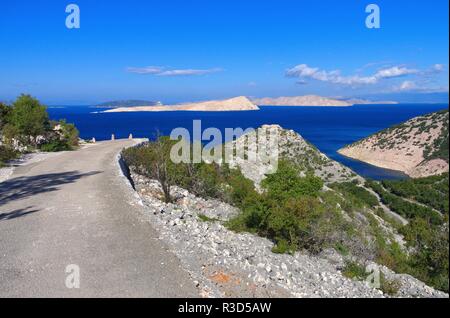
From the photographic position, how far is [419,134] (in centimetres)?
8369

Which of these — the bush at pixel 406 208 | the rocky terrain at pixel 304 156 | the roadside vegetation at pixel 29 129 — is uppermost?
the roadside vegetation at pixel 29 129

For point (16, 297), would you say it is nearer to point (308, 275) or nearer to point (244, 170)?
point (308, 275)

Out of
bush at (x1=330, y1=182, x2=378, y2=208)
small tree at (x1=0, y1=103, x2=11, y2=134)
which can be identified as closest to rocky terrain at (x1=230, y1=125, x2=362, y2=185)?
bush at (x1=330, y1=182, x2=378, y2=208)

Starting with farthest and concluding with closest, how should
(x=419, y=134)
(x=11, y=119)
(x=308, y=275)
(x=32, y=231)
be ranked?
(x=419, y=134) < (x=11, y=119) < (x=32, y=231) < (x=308, y=275)

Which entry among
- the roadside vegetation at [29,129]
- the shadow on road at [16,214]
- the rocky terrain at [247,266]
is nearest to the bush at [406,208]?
the rocky terrain at [247,266]

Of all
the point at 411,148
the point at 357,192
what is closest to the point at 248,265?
the point at 357,192

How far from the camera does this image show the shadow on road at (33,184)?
15.1 metres

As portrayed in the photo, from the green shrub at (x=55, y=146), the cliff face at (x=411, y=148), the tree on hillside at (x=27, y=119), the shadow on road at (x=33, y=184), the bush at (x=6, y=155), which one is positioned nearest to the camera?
the shadow on road at (x=33, y=184)

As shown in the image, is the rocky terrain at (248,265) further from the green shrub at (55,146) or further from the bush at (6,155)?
the green shrub at (55,146)

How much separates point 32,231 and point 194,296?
587 cm

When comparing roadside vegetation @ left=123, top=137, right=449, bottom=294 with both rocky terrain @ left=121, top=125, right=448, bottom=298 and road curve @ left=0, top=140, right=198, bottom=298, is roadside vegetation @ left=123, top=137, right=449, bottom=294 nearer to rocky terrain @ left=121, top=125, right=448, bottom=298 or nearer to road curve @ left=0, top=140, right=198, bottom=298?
rocky terrain @ left=121, top=125, right=448, bottom=298

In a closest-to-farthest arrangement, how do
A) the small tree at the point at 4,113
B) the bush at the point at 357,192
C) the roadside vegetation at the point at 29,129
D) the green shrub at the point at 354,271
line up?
1. the green shrub at the point at 354,271
2. the roadside vegetation at the point at 29,129
3. the small tree at the point at 4,113
4. the bush at the point at 357,192

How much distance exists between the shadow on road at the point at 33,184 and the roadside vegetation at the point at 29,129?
37.1ft
